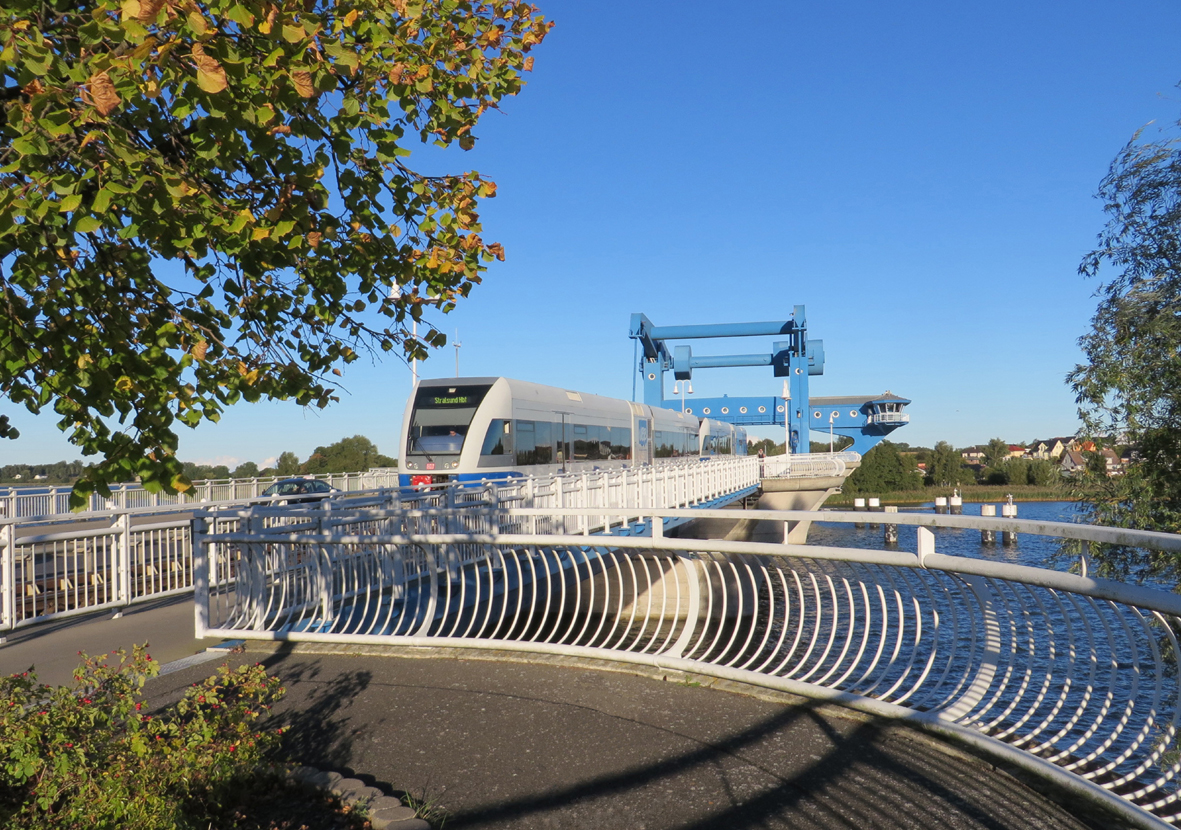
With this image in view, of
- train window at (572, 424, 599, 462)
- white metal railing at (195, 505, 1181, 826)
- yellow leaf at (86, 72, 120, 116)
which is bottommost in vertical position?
white metal railing at (195, 505, 1181, 826)

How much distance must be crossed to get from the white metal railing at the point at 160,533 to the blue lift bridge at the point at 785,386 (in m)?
27.8

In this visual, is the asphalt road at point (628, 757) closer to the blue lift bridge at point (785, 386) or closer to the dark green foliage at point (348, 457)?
the blue lift bridge at point (785, 386)

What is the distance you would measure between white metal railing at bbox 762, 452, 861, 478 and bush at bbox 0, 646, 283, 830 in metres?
38.6

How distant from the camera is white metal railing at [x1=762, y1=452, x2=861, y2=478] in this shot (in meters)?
41.7

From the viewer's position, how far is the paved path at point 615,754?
384 cm

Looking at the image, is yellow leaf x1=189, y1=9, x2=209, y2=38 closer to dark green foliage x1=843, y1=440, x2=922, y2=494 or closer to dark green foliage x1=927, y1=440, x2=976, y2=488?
dark green foliage x1=843, y1=440, x2=922, y2=494

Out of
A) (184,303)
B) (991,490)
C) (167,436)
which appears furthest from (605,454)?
(991,490)

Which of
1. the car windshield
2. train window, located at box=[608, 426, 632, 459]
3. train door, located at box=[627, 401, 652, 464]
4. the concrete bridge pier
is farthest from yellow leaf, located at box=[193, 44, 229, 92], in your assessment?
the concrete bridge pier

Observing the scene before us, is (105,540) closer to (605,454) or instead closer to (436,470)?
(436,470)

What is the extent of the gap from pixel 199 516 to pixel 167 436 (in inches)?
186

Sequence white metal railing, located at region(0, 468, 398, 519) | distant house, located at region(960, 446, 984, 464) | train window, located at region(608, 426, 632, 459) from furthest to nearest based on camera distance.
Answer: distant house, located at region(960, 446, 984, 464), train window, located at region(608, 426, 632, 459), white metal railing, located at region(0, 468, 398, 519)

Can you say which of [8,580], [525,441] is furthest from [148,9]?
[525,441]

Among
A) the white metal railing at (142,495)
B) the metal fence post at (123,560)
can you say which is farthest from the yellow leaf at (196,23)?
the white metal railing at (142,495)

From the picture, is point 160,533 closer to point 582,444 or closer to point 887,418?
point 582,444
